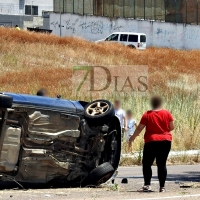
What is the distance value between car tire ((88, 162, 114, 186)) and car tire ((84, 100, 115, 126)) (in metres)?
0.73

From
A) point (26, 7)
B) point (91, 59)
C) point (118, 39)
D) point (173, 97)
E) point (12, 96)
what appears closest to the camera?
point (12, 96)

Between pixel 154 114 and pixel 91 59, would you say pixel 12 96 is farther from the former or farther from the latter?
pixel 91 59

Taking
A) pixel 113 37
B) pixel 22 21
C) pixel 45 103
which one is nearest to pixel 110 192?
pixel 45 103

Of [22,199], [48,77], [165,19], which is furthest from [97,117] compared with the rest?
[165,19]

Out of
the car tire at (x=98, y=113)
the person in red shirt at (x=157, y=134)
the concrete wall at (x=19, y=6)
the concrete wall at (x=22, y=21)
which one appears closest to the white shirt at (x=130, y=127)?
the car tire at (x=98, y=113)

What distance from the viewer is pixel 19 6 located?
82.5 m

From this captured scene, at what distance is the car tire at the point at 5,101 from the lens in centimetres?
1180

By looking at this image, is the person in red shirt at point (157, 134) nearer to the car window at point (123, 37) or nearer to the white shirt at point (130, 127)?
the white shirt at point (130, 127)

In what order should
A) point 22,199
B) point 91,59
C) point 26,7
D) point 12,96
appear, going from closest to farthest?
point 22,199 < point 12,96 < point 91,59 < point 26,7

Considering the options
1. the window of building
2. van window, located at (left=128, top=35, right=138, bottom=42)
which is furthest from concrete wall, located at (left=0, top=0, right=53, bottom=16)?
van window, located at (left=128, top=35, right=138, bottom=42)

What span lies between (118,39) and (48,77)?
797 inches

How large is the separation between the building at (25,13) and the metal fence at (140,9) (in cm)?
289

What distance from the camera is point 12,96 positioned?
480 inches

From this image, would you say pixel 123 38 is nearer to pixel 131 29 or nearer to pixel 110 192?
pixel 131 29
